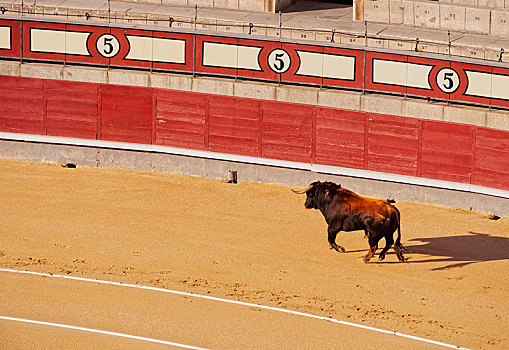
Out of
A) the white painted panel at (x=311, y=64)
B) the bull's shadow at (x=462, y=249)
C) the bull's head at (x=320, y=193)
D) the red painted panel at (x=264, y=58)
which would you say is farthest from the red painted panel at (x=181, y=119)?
the bull's shadow at (x=462, y=249)

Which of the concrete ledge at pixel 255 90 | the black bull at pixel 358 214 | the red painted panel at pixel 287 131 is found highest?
the concrete ledge at pixel 255 90

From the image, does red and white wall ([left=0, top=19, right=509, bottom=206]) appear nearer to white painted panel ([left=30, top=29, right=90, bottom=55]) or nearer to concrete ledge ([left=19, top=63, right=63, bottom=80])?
white painted panel ([left=30, top=29, right=90, bottom=55])

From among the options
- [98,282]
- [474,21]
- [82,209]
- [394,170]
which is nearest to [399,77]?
[394,170]

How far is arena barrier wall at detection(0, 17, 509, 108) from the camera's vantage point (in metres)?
25.6

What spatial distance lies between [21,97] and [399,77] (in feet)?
32.0

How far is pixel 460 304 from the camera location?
1972 cm

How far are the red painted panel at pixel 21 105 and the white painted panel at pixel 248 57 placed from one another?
5.36 meters

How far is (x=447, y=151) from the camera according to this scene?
2609 cm

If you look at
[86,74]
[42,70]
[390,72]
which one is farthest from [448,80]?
A: [42,70]

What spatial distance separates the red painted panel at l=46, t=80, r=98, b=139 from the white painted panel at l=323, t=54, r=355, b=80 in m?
6.01

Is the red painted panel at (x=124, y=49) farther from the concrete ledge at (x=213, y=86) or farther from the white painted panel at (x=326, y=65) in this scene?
the white painted panel at (x=326, y=65)

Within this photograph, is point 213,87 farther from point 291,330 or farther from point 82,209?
point 291,330

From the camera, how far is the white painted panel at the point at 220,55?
27.7 m

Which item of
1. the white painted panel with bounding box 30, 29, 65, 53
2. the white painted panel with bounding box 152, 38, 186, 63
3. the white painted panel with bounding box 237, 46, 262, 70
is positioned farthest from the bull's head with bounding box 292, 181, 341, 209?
the white painted panel with bounding box 30, 29, 65, 53
